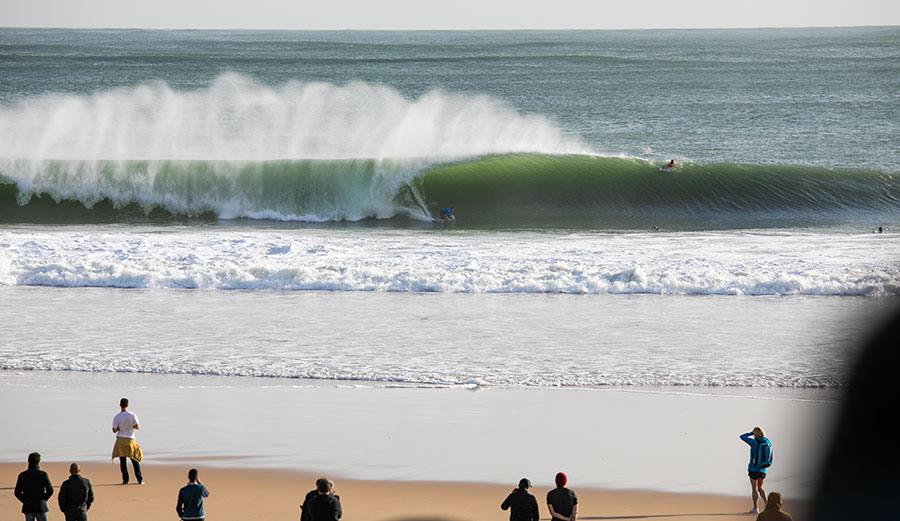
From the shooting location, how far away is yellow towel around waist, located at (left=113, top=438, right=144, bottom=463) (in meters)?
7.43

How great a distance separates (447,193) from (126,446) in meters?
20.1

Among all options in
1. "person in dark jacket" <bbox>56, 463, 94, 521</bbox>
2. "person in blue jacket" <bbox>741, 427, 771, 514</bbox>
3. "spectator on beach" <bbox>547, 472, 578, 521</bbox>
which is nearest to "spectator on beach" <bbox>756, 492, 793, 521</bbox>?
"spectator on beach" <bbox>547, 472, 578, 521</bbox>

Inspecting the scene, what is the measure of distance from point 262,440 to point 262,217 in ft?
59.0

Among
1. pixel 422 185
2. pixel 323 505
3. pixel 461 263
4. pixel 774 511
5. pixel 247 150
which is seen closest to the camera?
pixel 774 511

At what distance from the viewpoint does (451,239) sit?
2158 cm

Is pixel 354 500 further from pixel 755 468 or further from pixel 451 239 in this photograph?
pixel 451 239

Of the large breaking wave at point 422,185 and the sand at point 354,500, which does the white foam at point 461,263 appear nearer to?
the large breaking wave at point 422,185

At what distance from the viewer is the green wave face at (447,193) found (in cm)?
2575

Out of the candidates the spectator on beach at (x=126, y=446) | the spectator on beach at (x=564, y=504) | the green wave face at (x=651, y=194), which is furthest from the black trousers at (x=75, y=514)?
the green wave face at (x=651, y=194)

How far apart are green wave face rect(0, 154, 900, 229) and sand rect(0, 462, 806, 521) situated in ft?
57.7

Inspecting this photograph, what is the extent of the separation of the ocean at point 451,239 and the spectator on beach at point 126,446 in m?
2.90

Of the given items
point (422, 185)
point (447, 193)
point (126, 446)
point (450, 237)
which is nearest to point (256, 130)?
point (422, 185)

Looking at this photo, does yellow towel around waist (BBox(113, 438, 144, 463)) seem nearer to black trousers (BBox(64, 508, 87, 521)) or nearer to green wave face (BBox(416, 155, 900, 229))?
black trousers (BBox(64, 508, 87, 521))

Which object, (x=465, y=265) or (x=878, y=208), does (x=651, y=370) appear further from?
(x=878, y=208)
